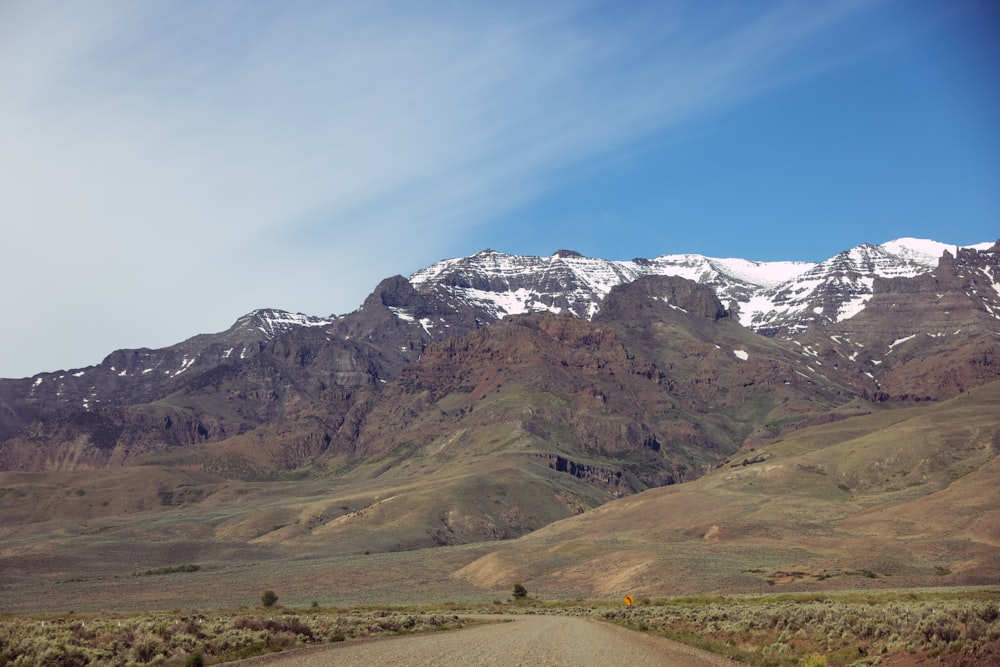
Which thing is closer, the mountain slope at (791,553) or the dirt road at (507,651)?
the dirt road at (507,651)

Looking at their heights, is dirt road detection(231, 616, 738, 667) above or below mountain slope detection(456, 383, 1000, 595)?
above

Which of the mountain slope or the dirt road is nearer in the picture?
the dirt road

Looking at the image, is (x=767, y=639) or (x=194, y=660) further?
(x=767, y=639)

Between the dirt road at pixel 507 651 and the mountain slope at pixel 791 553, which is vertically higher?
the dirt road at pixel 507 651

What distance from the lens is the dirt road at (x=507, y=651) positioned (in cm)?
3709

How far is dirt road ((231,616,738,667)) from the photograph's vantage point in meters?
37.1

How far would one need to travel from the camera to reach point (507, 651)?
4100 centimetres

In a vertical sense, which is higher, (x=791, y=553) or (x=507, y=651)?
(x=507, y=651)

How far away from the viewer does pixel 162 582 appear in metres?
150

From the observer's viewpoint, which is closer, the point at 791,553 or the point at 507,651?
the point at 507,651

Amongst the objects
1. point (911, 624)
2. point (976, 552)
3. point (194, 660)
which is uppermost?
point (194, 660)

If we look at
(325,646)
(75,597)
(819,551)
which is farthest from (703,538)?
(325,646)

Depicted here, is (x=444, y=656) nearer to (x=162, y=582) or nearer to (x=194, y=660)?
(x=194, y=660)

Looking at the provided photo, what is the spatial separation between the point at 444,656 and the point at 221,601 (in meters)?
87.6
